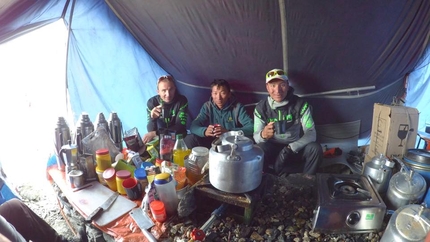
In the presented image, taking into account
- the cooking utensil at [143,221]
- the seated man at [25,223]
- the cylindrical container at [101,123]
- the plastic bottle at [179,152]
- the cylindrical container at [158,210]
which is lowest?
the seated man at [25,223]

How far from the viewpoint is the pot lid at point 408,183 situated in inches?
45.5

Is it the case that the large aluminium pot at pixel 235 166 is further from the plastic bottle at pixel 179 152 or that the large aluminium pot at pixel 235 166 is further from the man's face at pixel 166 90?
the man's face at pixel 166 90

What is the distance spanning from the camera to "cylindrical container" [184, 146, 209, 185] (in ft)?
4.64

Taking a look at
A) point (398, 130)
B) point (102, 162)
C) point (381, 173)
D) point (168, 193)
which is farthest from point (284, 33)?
point (102, 162)

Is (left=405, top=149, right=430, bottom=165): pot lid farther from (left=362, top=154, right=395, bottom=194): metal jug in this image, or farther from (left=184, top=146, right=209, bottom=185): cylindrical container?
(left=184, top=146, right=209, bottom=185): cylindrical container

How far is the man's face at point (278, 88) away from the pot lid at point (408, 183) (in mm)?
896

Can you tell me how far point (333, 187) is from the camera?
3.87ft

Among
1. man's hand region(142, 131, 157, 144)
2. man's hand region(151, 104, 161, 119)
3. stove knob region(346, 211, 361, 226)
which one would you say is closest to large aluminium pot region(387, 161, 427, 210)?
stove knob region(346, 211, 361, 226)

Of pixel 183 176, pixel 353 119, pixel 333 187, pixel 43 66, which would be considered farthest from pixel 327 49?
pixel 43 66

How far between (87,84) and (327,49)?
82.5 inches

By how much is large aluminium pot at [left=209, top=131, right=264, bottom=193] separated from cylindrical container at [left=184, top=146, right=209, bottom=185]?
0.25 m

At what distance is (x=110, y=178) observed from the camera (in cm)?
142

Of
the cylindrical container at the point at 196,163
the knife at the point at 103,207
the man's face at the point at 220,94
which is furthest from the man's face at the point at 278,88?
the knife at the point at 103,207

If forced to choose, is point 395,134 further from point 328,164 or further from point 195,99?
point 195,99
